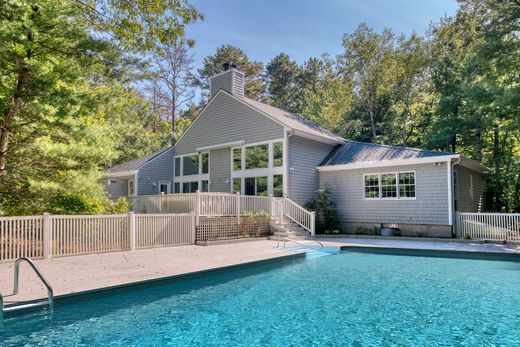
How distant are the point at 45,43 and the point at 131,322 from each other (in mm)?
7923

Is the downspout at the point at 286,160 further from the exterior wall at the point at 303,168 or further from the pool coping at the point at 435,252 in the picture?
the pool coping at the point at 435,252

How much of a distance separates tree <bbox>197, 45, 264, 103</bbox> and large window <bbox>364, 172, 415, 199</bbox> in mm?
22406

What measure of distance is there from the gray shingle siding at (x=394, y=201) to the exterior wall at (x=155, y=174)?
979 cm

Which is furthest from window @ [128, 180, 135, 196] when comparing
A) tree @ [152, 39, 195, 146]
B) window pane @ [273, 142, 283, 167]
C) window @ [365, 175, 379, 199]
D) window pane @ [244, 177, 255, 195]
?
window @ [365, 175, 379, 199]

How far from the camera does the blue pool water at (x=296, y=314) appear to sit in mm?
4621

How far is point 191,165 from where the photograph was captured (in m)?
21.4

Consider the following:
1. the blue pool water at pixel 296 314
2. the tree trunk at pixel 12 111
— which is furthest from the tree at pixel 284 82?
the blue pool water at pixel 296 314

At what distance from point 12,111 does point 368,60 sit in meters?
22.9

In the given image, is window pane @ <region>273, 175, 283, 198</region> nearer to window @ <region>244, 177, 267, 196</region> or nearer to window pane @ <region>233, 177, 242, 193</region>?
window @ <region>244, 177, 267, 196</region>

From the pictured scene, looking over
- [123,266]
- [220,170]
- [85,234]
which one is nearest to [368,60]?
[220,170]

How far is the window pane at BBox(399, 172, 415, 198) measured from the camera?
591 inches

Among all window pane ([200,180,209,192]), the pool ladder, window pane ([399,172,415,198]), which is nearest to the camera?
the pool ladder

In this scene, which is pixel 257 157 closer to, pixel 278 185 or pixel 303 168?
pixel 278 185

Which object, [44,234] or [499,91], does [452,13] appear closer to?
[499,91]
